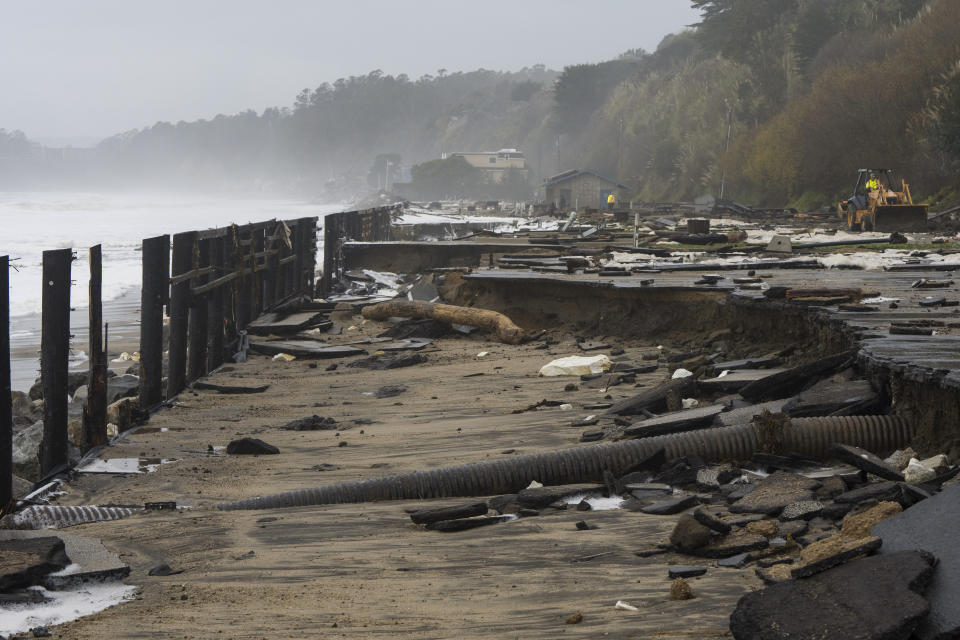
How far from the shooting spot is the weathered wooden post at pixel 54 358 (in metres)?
7.95

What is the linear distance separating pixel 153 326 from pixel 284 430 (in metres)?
2.23

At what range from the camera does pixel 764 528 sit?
4.62 metres

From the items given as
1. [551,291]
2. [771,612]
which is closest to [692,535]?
[771,612]

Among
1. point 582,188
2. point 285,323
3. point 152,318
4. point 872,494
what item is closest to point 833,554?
point 872,494

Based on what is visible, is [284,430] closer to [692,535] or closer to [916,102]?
[692,535]

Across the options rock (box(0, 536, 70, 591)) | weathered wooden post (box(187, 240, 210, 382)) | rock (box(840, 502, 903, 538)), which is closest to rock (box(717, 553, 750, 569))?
rock (box(840, 502, 903, 538))

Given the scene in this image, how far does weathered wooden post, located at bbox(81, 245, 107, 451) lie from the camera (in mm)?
8711

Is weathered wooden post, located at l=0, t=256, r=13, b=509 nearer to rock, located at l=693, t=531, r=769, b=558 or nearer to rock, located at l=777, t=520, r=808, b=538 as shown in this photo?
rock, located at l=693, t=531, r=769, b=558

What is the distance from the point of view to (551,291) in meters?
15.5

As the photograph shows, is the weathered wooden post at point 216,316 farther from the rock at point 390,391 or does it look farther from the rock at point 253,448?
the rock at point 253,448

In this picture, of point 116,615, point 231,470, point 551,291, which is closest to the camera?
point 116,615

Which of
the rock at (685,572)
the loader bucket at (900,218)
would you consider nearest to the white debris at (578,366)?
the rock at (685,572)

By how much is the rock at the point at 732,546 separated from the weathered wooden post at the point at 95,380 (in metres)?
5.91

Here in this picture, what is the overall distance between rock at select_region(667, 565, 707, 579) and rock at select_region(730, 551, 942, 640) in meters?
0.65
